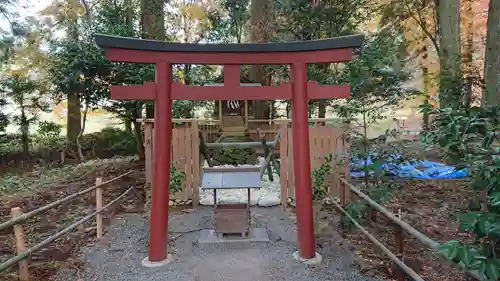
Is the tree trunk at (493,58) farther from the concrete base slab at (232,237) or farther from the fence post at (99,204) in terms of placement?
the fence post at (99,204)

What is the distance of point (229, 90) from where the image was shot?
160 inches


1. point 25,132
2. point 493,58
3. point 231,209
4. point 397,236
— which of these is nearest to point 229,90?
point 231,209

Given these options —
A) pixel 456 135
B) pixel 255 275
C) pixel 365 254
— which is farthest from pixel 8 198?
pixel 456 135

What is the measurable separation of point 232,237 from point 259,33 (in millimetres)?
7560

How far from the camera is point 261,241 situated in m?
4.55

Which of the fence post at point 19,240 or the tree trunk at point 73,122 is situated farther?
the tree trunk at point 73,122

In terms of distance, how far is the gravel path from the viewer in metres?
3.58

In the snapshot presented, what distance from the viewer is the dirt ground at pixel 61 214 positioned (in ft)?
13.3

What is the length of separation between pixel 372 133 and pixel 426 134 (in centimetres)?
290

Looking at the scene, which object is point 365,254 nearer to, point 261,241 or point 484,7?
point 261,241

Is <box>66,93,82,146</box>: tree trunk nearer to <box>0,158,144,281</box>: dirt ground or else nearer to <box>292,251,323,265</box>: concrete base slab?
<box>0,158,144,281</box>: dirt ground

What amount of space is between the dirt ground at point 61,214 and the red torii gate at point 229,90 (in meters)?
1.16

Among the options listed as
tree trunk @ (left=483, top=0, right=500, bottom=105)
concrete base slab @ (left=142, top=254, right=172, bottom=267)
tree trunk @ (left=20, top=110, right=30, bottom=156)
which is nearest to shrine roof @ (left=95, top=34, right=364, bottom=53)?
concrete base slab @ (left=142, top=254, right=172, bottom=267)

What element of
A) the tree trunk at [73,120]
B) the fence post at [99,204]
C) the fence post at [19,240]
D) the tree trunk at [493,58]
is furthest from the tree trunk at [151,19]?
the tree trunk at [493,58]
